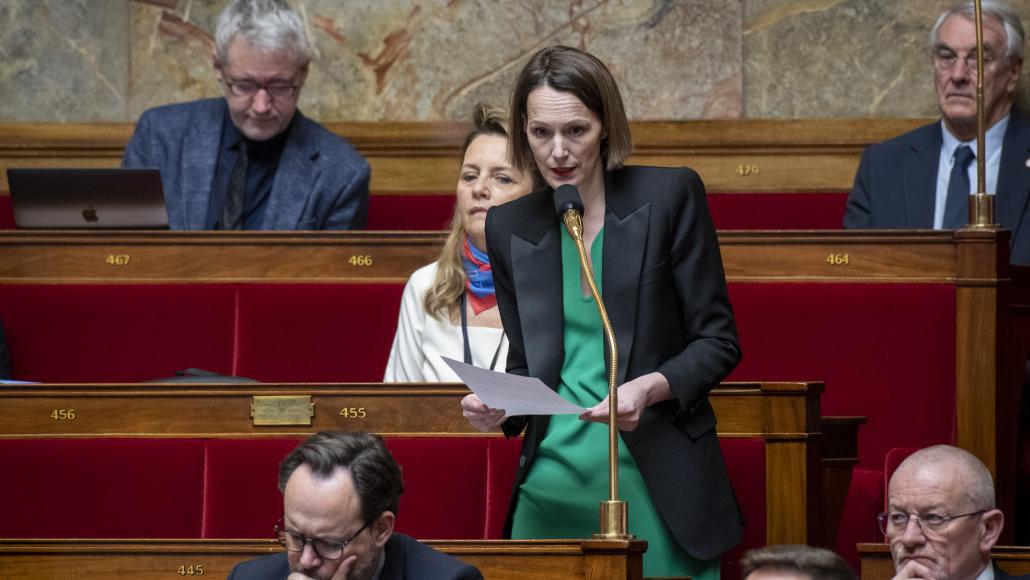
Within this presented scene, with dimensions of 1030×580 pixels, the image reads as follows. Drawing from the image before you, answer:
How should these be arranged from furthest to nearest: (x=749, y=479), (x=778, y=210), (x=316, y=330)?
(x=778, y=210) → (x=316, y=330) → (x=749, y=479)

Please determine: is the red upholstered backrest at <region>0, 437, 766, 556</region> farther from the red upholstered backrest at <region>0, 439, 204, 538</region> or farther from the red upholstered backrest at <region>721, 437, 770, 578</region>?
the red upholstered backrest at <region>721, 437, 770, 578</region>

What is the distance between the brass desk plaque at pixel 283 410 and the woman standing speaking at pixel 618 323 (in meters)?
0.62

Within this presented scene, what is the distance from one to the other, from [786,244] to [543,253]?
41.9 inches

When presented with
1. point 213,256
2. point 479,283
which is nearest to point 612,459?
point 479,283

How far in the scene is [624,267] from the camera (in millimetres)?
2279

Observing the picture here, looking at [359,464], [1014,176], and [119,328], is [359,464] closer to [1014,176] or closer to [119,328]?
[119,328]

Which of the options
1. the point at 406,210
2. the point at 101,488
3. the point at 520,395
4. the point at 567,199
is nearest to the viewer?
the point at 520,395

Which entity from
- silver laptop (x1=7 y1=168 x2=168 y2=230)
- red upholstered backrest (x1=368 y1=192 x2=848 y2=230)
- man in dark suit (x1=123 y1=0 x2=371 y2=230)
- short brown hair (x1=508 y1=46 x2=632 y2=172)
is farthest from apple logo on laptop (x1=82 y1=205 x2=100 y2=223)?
short brown hair (x1=508 y1=46 x2=632 y2=172)

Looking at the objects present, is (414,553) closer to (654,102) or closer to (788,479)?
(788,479)

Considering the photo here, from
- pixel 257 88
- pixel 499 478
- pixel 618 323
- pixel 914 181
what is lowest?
pixel 499 478

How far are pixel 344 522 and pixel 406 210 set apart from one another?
96.8 inches

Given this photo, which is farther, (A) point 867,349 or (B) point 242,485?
(A) point 867,349

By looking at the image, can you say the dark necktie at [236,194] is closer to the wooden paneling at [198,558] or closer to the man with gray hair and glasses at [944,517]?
the wooden paneling at [198,558]

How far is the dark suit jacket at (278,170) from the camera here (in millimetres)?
3848
